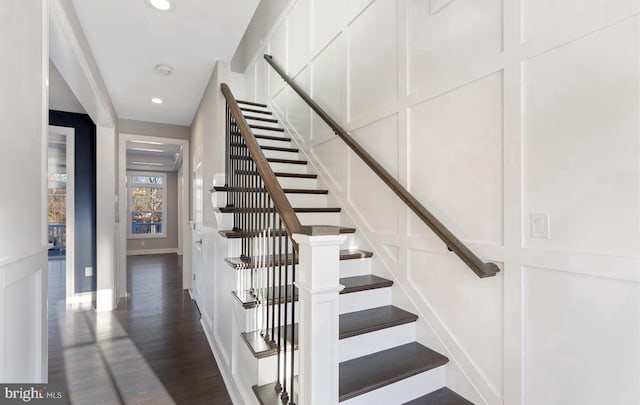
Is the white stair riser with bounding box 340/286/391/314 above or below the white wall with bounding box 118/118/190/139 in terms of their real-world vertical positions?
below

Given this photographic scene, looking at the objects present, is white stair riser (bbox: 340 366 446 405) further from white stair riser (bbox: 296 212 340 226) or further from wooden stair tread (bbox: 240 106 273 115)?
wooden stair tread (bbox: 240 106 273 115)

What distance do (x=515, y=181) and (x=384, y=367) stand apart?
1.17 metres

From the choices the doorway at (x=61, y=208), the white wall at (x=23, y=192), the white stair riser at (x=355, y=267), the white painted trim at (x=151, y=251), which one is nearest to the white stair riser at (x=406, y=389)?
the white stair riser at (x=355, y=267)

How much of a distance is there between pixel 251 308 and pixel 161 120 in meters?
3.75

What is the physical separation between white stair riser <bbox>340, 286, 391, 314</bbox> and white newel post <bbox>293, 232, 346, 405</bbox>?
0.81 metres

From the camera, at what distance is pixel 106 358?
2609 mm

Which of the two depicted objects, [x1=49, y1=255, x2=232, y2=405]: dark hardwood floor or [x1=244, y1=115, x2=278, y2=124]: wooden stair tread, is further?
[x1=244, y1=115, x2=278, y2=124]: wooden stair tread

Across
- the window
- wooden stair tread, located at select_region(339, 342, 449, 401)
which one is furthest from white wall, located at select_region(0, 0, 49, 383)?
the window

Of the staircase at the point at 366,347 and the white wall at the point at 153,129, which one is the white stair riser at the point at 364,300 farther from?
the white wall at the point at 153,129

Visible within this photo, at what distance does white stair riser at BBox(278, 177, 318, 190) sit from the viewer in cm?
298

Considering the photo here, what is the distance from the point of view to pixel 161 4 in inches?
79.0

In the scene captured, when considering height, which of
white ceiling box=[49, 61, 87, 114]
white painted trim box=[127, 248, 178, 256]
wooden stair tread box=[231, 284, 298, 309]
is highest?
white ceiling box=[49, 61, 87, 114]

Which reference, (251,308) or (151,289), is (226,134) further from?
(151,289)

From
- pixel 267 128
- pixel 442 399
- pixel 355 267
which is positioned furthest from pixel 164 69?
pixel 442 399
